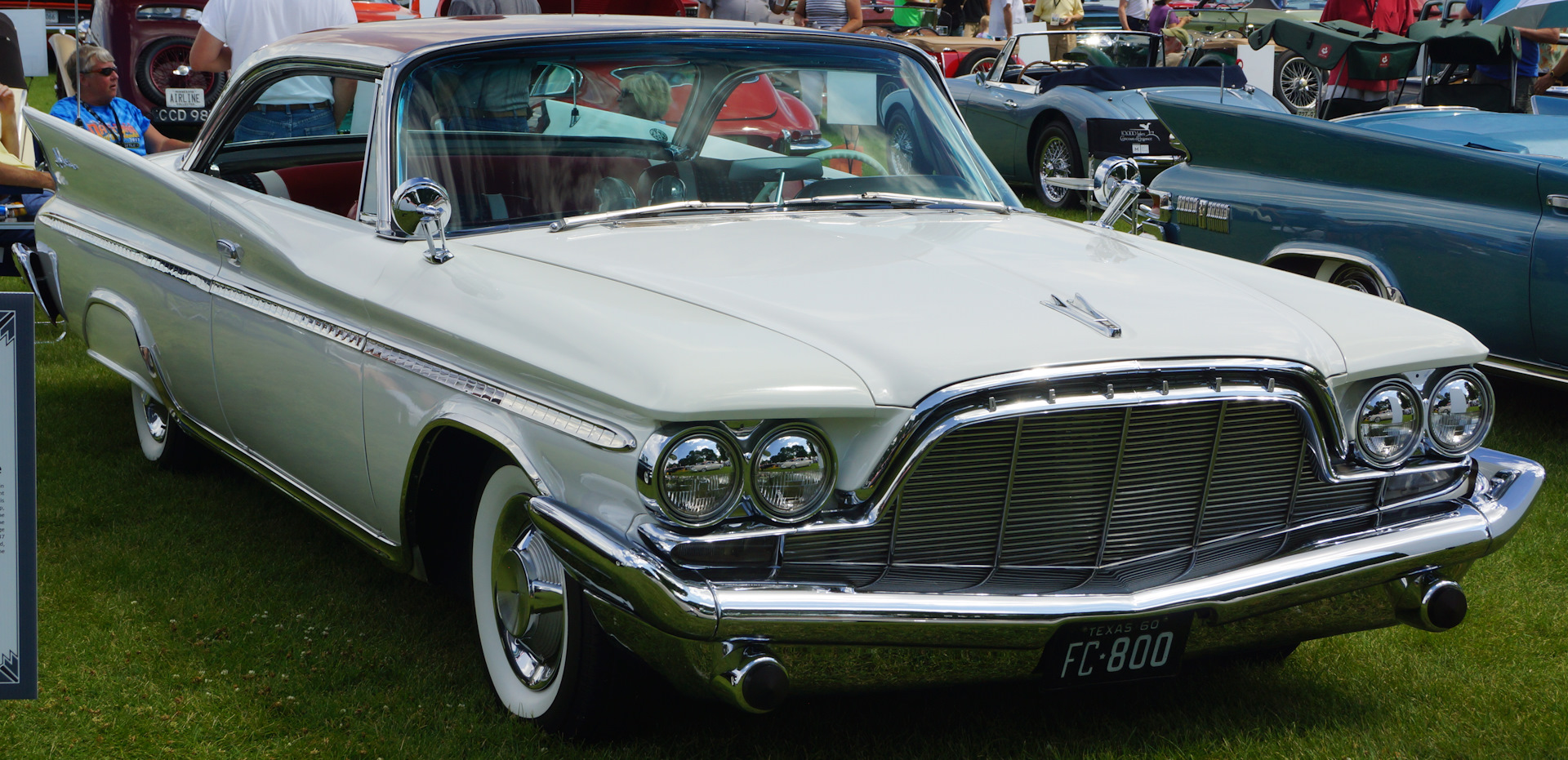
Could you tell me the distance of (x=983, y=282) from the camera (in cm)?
293

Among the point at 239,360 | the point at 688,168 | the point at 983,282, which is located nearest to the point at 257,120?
the point at 239,360

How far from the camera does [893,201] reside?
377 cm

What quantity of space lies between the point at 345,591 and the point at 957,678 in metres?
2.00

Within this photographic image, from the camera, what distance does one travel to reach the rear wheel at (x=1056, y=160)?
10594mm

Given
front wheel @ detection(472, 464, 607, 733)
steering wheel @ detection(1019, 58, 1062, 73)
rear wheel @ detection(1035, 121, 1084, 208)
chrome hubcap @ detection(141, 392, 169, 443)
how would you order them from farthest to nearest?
1. steering wheel @ detection(1019, 58, 1062, 73)
2. rear wheel @ detection(1035, 121, 1084, 208)
3. chrome hubcap @ detection(141, 392, 169, 443)
4. front wheel @ detection(472, 464, 607, 733)

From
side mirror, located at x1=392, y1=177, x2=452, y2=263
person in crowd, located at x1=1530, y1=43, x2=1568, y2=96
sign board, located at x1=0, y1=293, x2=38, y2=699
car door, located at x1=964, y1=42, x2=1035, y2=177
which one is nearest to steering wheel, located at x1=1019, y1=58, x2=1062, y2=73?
car door, located at x1=964, y1=42, x2=1035, y2=177

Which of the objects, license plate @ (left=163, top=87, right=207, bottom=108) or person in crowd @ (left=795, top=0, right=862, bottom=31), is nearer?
license plate @ (left=163, top=87, right=207, bottom=108)

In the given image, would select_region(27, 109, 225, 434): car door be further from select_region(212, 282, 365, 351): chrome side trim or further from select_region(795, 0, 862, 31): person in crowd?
select_region(795, 0, 862, 31): person in crowd

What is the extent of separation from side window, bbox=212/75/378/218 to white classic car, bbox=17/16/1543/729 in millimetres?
515

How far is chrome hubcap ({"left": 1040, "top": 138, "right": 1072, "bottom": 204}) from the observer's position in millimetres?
10719

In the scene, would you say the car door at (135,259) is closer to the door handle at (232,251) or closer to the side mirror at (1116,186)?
the door handle at (232,251)

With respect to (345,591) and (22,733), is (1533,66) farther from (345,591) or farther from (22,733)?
(22,733)

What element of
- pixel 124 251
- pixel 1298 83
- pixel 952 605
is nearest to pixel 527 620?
pixel 952 605

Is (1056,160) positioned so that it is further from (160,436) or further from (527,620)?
(527,620)
